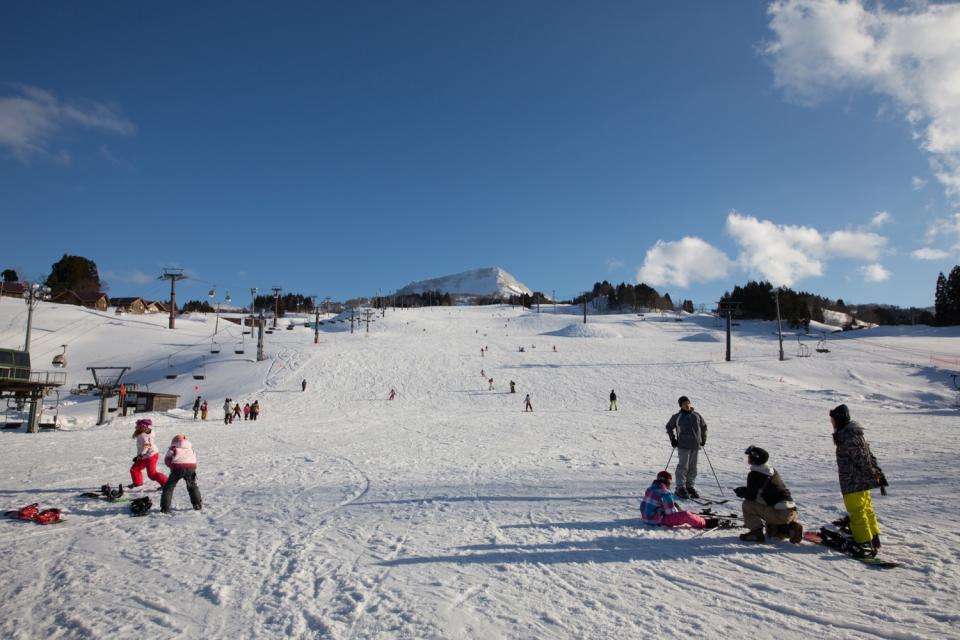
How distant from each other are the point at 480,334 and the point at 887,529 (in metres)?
64.1

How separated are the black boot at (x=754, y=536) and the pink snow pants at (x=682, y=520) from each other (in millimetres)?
586

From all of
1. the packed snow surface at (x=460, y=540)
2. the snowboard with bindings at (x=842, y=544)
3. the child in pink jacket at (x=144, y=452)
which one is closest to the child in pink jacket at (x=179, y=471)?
the packed snow surface at (x=460, y=540)

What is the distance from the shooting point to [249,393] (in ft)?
121

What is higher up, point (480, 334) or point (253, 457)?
point (480, 334)

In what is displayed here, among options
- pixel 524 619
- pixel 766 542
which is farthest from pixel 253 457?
pixel 766 542

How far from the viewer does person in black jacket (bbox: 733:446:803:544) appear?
6523mm

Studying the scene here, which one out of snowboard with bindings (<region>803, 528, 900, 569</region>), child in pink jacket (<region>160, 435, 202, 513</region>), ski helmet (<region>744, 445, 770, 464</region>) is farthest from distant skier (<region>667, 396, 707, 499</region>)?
child in pink jacket (<region>160, 435, 202, 513</region>)

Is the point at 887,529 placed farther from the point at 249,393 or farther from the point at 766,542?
the point at 249,393

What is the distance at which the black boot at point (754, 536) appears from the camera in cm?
660

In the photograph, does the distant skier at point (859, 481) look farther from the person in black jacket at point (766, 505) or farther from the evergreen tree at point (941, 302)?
the evergreen tree at point (941, 302)

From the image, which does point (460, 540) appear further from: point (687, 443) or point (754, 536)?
point (687, 443)

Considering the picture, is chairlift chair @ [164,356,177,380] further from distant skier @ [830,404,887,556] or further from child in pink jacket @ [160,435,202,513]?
distant skier @ [830,404,887,556]

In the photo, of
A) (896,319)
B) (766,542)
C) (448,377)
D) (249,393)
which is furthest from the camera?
(896,319)

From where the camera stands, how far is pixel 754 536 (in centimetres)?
661
